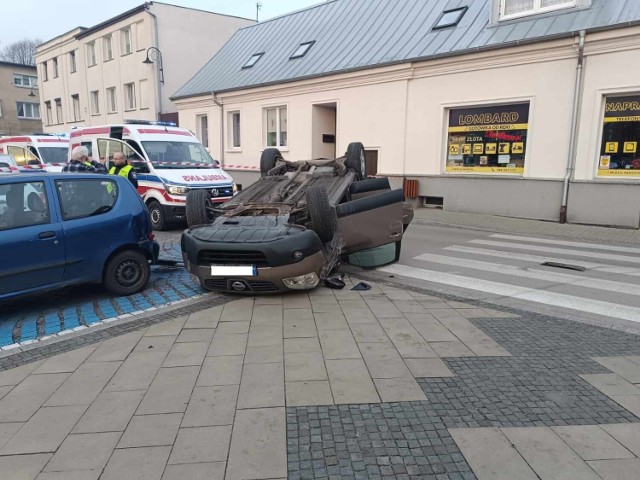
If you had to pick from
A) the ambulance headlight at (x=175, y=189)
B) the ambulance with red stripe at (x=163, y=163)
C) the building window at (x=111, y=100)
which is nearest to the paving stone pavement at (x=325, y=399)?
the ambulance headlight at (x=175, y=189)

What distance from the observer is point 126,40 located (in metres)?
28.5

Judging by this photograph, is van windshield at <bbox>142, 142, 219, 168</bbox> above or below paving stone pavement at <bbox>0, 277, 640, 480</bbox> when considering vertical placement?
above

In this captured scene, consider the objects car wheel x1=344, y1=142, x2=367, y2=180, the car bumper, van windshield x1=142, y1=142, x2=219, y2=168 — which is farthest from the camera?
van windshield x1=142, y1=142, x2=219, y2=168

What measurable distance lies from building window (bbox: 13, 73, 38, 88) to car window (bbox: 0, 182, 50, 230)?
5052cm

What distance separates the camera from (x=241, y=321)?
492 centimetres

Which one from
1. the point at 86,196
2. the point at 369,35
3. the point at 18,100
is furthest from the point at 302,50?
the point at 18,100

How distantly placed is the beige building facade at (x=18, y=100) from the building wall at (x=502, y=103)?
131ft

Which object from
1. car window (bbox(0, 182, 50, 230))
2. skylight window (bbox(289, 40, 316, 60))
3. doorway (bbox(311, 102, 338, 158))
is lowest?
car window (bbox(0, 182, 50, 230))

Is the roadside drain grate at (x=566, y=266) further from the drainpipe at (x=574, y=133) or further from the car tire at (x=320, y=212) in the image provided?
the drainpipe at (x=574, y=133)

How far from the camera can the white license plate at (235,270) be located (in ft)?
17.7

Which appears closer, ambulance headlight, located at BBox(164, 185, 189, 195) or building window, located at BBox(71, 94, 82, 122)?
ambulance headlight, located at BBox(164, 185, 189, 195)

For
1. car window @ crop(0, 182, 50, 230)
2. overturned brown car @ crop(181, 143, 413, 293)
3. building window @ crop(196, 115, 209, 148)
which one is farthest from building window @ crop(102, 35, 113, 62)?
car window @ crop(0, 182, 50, 230)

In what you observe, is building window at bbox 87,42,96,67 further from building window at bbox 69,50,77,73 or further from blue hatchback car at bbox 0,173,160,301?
blue hatchback car at bbox 0,173,160,301

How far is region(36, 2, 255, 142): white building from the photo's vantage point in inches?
1036
